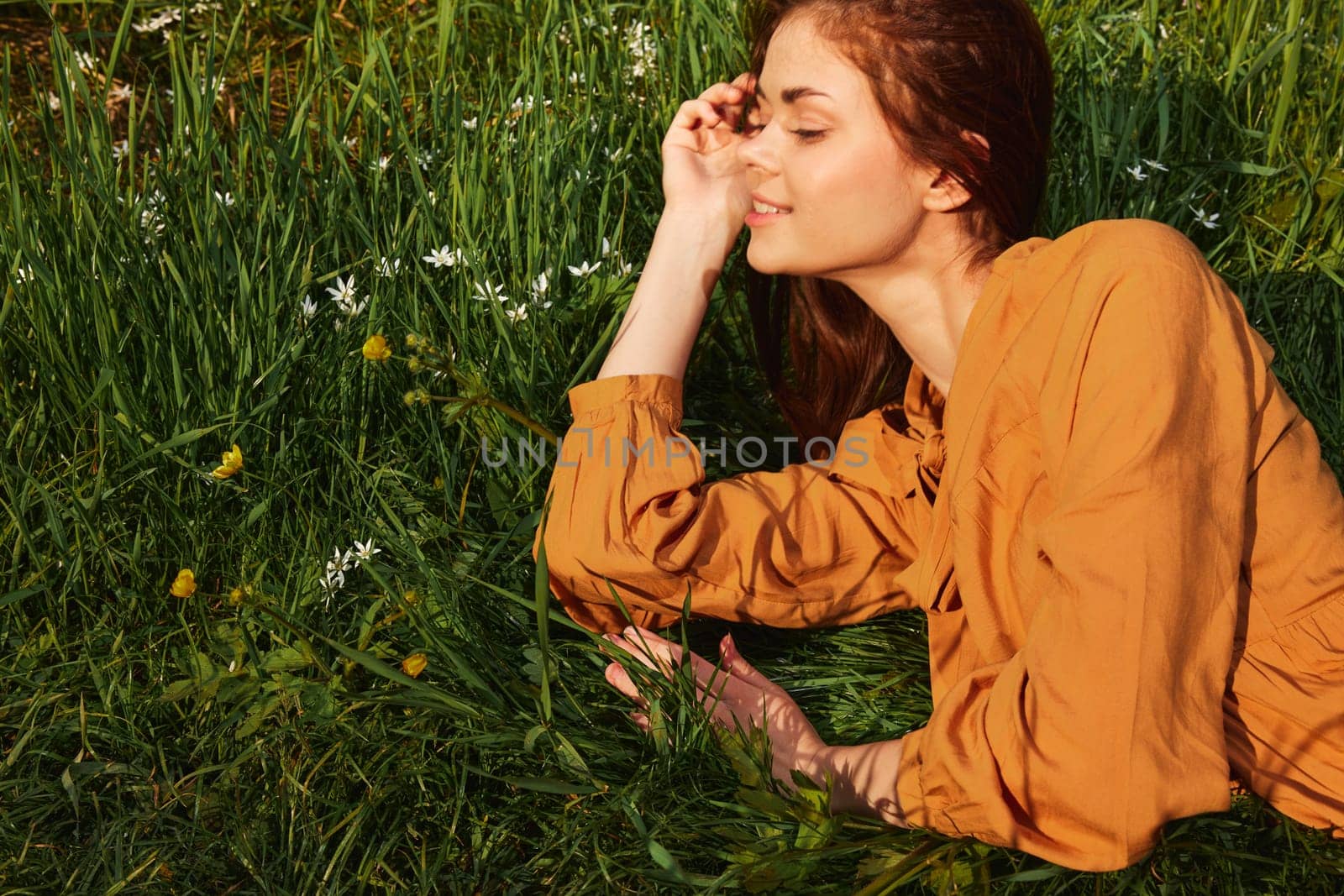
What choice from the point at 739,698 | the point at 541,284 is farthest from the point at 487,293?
the point at 739,698

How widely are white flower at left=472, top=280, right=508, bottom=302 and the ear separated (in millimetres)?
806

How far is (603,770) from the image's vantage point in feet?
6.37

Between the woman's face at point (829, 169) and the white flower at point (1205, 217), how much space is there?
108 centimetres

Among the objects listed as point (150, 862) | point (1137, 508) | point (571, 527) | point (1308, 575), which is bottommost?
point (150, 862)

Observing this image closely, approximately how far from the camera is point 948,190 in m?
1.97

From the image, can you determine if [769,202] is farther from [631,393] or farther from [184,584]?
[184,584]

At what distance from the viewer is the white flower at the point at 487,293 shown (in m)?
2.34

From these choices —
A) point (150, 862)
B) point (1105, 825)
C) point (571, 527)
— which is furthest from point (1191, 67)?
point (150, 862)

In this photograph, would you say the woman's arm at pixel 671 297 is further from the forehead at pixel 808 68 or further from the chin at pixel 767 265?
the forehead at pixel 808 68

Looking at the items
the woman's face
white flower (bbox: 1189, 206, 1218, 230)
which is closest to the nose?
the woman's face

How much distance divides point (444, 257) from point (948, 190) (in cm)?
98

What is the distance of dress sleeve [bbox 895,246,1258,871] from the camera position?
1471 mm

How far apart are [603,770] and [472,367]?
76 cm

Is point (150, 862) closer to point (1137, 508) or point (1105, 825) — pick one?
point (1105, 825)
